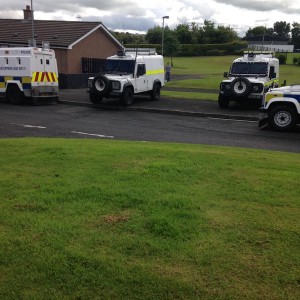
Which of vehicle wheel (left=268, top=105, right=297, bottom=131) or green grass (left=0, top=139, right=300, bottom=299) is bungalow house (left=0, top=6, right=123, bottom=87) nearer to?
vehicle wheel (left=268, top=105, right=297, bottom=131)

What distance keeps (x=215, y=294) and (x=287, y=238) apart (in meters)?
1.02

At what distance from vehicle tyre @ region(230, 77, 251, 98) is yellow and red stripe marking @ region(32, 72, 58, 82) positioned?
853 cm

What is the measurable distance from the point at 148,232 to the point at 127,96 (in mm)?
14506

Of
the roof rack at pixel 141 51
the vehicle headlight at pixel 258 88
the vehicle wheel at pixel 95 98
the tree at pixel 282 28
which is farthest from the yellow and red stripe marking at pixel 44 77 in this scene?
the tree at pixel 282 28

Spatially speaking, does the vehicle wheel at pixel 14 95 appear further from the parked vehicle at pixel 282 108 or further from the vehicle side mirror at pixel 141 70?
the parked vehicle at pixel 282 108

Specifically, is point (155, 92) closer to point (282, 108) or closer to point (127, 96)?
point (127, 96)

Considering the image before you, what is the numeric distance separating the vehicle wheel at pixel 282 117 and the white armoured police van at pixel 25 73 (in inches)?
424

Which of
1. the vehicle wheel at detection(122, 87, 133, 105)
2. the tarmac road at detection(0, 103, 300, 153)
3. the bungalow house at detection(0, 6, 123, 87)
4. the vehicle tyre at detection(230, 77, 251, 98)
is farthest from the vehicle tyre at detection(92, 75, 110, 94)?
the bungalow house at detection(0, 6, 123, 87)

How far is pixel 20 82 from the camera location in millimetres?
17375

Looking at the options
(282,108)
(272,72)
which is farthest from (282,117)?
(272,72)

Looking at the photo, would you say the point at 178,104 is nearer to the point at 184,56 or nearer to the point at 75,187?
the point at 75,187

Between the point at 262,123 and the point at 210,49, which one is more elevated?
the point at 210,49

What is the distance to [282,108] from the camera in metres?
11.8

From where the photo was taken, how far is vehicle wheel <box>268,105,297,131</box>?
38.5 ft
